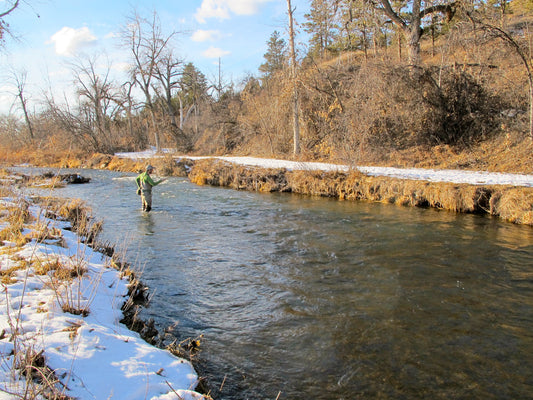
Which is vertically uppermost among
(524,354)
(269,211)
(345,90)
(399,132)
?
(345,90)

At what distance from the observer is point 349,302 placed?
5.74 m

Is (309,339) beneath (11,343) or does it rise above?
A: beneath

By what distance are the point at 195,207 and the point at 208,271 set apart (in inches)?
275

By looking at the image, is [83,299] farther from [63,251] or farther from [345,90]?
[345,90]

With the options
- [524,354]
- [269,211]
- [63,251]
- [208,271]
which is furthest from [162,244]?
[524,354]

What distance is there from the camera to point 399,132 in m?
19.1

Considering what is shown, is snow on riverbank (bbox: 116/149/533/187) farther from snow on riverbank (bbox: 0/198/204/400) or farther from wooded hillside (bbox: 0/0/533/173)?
snow on riverbank (bbox: 0/198/204/400)

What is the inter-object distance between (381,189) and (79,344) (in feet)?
40.9

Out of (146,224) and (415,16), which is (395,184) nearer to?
(146,224)

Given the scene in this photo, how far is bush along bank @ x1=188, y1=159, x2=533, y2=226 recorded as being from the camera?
10.6 m

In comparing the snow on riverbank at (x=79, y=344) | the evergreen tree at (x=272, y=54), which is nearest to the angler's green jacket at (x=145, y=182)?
the snow on riverbank at (x=79, y=344)

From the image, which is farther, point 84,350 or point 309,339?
point 309,339

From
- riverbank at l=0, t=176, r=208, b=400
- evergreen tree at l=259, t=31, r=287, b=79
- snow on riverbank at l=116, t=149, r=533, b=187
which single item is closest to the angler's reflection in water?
riverbank at l=0, t=176, r=208, b=400

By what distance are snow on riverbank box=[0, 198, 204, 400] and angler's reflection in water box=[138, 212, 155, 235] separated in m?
5.17
